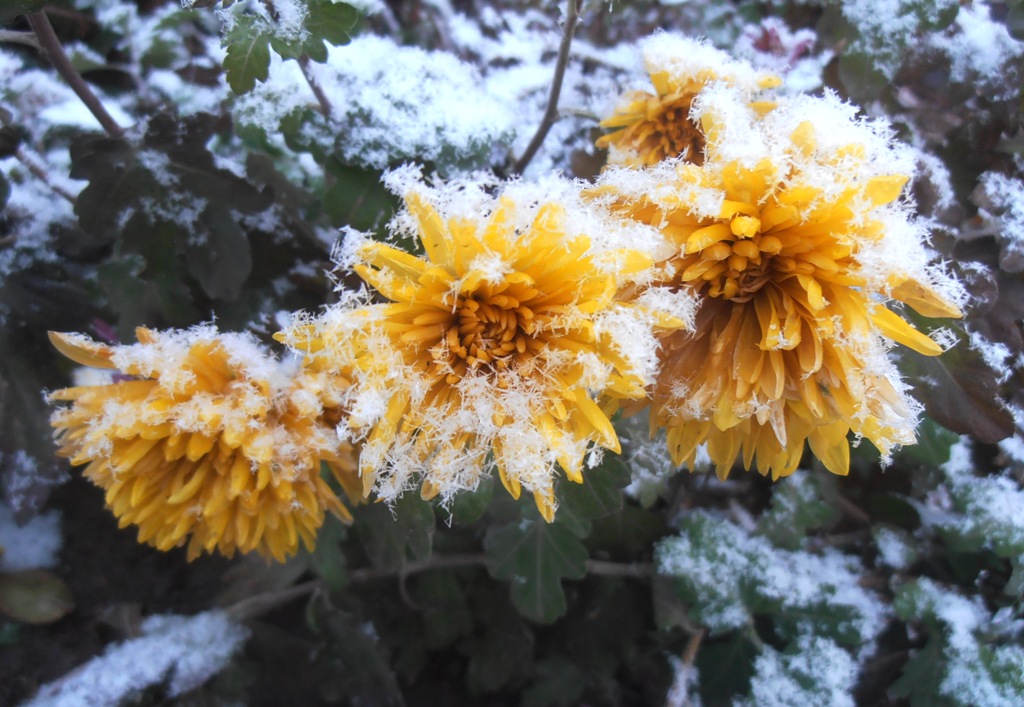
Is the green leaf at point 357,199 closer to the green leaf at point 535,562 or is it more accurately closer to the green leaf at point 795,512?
the green leaf at point 535,562

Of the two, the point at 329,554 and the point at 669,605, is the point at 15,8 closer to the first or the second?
the point at 329,554

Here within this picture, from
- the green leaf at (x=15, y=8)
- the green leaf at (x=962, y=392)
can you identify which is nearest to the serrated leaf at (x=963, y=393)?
the green leaf at (x=962, y=392)

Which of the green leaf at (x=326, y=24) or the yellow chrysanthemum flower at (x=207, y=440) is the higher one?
the green leaf at (x=326, y=24)

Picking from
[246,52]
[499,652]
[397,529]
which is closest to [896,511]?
[499,652]

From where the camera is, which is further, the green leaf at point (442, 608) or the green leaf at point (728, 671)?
the green leaf at point (442, 608)

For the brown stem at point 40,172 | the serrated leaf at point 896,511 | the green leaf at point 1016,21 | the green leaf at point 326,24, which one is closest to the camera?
the green leaf at point 326,24

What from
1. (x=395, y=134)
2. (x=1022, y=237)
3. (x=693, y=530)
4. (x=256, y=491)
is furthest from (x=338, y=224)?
(x=1022, y=237)
